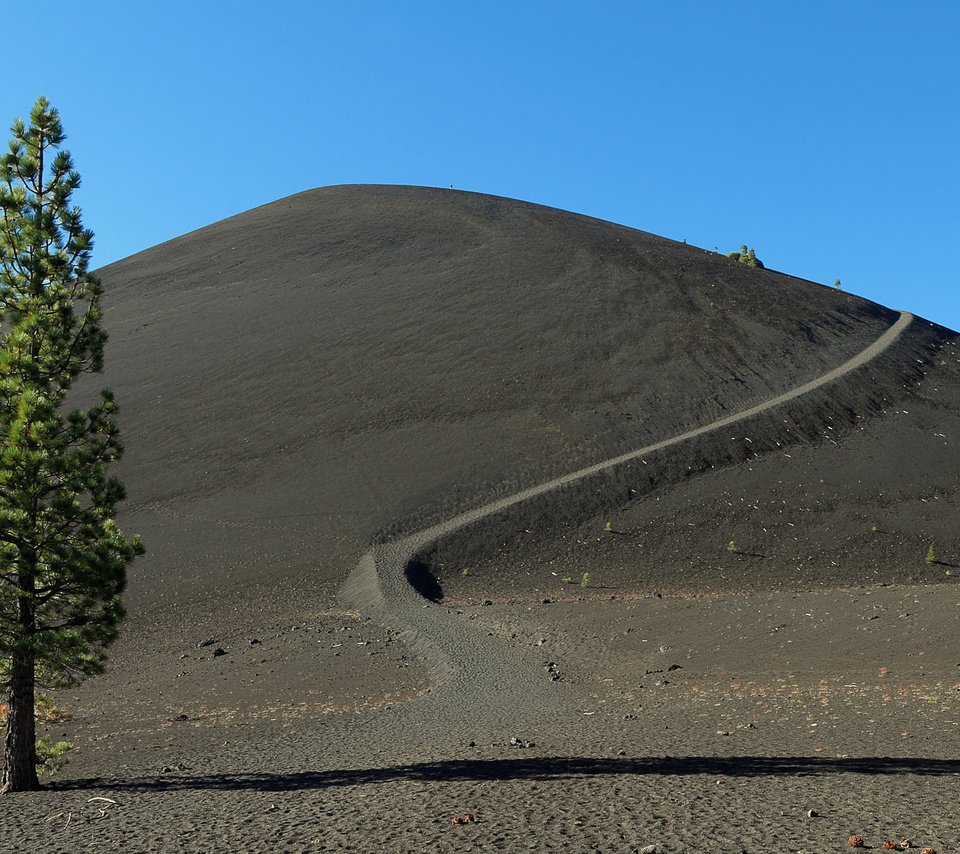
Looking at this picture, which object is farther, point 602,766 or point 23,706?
point 23,706

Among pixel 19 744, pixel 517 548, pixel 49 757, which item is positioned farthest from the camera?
pixel 517 548

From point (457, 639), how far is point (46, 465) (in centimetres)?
1292

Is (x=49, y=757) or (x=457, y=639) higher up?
(x=49, y=757)

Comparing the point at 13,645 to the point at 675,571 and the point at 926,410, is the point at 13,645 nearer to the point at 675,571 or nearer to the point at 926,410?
the point at 675,571

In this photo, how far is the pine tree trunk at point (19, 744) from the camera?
1195 cm

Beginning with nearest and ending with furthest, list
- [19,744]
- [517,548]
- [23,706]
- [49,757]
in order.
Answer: [19,744] → [23,706] → [49,757] → [517,548]

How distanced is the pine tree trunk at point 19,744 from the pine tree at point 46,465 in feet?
0.04

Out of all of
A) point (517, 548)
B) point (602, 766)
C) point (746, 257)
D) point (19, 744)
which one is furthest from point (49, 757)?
point (746, 257)

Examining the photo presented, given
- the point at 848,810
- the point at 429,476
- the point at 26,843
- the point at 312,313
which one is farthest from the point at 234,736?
the point at 312,313

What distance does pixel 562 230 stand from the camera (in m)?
65.0

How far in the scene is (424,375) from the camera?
1697 inches

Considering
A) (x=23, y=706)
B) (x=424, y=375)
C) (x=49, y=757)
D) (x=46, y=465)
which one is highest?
(x=424, y=375)

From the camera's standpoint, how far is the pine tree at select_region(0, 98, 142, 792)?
11.7m

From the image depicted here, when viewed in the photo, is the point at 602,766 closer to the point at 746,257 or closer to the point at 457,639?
the point at 457,639
